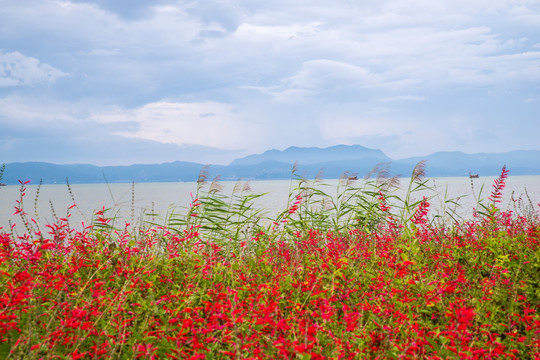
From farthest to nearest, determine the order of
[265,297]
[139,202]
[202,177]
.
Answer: [139,202] → [202,177] → [265,297]

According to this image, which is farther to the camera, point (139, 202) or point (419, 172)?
point (139, 202)

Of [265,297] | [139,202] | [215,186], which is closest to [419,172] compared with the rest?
[215,186]

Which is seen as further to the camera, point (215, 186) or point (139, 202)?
point (139, 202)

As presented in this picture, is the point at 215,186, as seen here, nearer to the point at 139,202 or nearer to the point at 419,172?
the point at 419,172

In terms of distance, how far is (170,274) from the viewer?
5.70 meters

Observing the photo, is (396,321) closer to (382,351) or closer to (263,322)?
(382,351)

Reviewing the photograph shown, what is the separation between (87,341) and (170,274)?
1.54 m

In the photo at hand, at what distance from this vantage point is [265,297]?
4.59 m

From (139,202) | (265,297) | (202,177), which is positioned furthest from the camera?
(139,202)

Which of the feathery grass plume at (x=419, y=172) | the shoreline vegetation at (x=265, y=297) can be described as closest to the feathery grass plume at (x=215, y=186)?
the shoreline vegetation at (x=265, y=297)

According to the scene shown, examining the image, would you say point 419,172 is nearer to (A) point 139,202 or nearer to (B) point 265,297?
(B) point 265,297

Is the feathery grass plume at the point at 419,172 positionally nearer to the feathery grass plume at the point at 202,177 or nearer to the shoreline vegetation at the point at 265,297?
the shoreline vegetation at the point at 265,297

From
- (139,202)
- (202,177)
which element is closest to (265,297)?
(202,177)

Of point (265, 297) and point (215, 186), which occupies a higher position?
point (215, 186)
